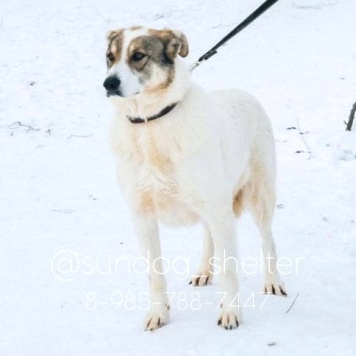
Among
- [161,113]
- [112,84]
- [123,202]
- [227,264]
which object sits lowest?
[123,202]

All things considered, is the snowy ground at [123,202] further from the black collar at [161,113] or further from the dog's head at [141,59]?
the dog's head at [141,59]

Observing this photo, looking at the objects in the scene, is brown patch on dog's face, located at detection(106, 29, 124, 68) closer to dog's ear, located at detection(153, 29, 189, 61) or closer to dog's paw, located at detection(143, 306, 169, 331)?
dog's ear, located at detection(153, 29, 189, 61)

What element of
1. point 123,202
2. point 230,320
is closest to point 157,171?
point 230,320

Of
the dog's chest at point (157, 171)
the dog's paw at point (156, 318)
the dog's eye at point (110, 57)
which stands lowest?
the dog's paw at point (156, 318)

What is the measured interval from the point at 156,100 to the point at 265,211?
1173mm

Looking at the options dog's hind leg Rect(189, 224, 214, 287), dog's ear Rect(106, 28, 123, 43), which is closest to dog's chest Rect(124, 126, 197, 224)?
dog's ear Rect(106, 28, 123, 43)

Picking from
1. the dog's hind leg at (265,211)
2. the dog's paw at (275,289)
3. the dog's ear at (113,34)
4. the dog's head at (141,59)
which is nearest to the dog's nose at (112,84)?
the dog's head at (141,59)

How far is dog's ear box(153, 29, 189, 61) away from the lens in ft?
10.3

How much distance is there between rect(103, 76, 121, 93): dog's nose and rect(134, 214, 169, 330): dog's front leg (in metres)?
0.74

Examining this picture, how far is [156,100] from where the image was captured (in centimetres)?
310

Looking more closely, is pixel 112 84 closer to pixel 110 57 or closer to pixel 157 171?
pixel 110 57

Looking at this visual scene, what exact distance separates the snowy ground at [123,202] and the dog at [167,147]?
1.13 feet

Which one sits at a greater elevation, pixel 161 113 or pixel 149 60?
pixel 149 60

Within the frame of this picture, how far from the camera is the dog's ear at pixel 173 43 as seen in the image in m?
3.14
